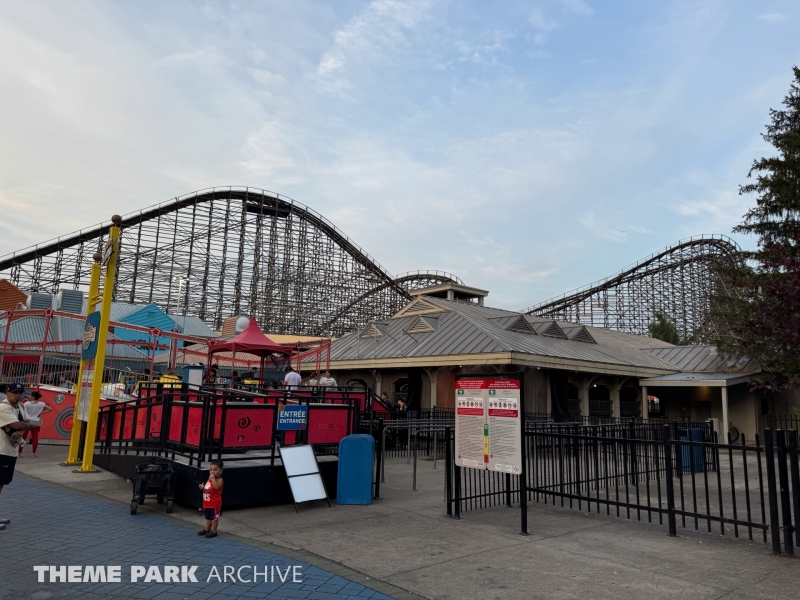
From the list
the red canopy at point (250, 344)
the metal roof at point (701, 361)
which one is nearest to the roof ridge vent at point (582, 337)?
the metal roof at point (701, 361)

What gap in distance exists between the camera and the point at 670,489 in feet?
22.4

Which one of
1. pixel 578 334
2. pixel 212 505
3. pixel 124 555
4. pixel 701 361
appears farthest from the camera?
pixel 701 361

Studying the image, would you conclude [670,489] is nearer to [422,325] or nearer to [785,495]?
[785,495]

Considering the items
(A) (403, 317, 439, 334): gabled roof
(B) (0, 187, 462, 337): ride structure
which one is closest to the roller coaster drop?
(B) (0, 187, 462, 337): ride structure

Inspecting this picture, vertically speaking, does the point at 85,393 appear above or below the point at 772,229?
below

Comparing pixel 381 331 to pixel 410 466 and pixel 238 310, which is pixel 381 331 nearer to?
pixel 410 466

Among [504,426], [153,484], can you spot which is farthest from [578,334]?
[153,484]

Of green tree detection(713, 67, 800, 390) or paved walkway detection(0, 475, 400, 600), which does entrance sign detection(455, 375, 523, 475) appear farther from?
green tree detection(713, 67, 800, 390)

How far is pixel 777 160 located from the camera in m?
20.3

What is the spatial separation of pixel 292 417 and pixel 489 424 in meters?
3.18

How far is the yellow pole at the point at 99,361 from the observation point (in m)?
10.7

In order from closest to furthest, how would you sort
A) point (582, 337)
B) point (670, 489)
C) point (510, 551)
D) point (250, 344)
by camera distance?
point (510, 551), point (670, 489), point (250, 344), point (582, 337)

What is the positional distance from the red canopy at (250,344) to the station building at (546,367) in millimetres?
3558

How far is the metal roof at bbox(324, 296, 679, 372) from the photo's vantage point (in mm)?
18828
